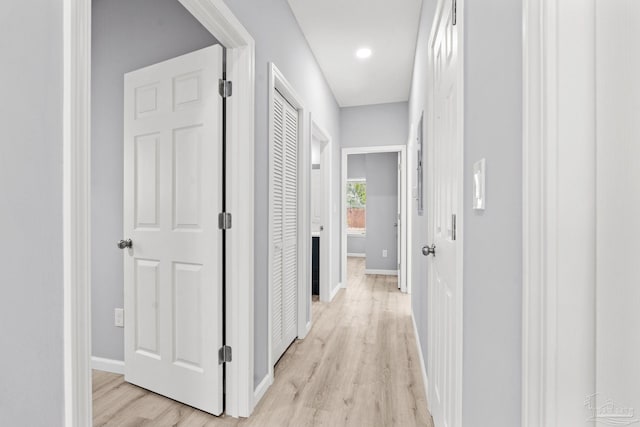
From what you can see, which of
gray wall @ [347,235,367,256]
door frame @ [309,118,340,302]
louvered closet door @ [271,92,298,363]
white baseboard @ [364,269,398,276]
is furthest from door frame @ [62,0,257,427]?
gray wall @ [347,235,367,256]

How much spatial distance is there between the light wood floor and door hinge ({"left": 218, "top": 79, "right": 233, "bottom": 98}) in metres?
1.71

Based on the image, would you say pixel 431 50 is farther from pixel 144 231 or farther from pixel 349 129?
pixel 349 129

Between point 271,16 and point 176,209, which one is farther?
point 271,16

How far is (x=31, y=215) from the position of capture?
724 mm

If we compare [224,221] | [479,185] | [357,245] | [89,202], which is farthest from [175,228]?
[357,245]

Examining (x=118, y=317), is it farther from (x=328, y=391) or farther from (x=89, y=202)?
(x=89, y=202)

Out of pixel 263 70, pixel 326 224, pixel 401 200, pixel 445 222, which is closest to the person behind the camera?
pixel 445 222

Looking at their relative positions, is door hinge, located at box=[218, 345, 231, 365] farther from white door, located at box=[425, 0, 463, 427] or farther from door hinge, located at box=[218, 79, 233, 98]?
door hinge, located at box=[218, 79, 233, 98]

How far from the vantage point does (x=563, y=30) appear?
43 centimetres

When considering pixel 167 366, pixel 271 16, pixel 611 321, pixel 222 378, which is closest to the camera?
pixel 611 321

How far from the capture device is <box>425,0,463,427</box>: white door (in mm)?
1083

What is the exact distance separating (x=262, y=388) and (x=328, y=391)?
41 cm

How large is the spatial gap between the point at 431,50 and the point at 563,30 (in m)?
1.53

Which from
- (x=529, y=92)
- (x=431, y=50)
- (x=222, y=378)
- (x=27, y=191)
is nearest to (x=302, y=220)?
(x=222, y=378)
